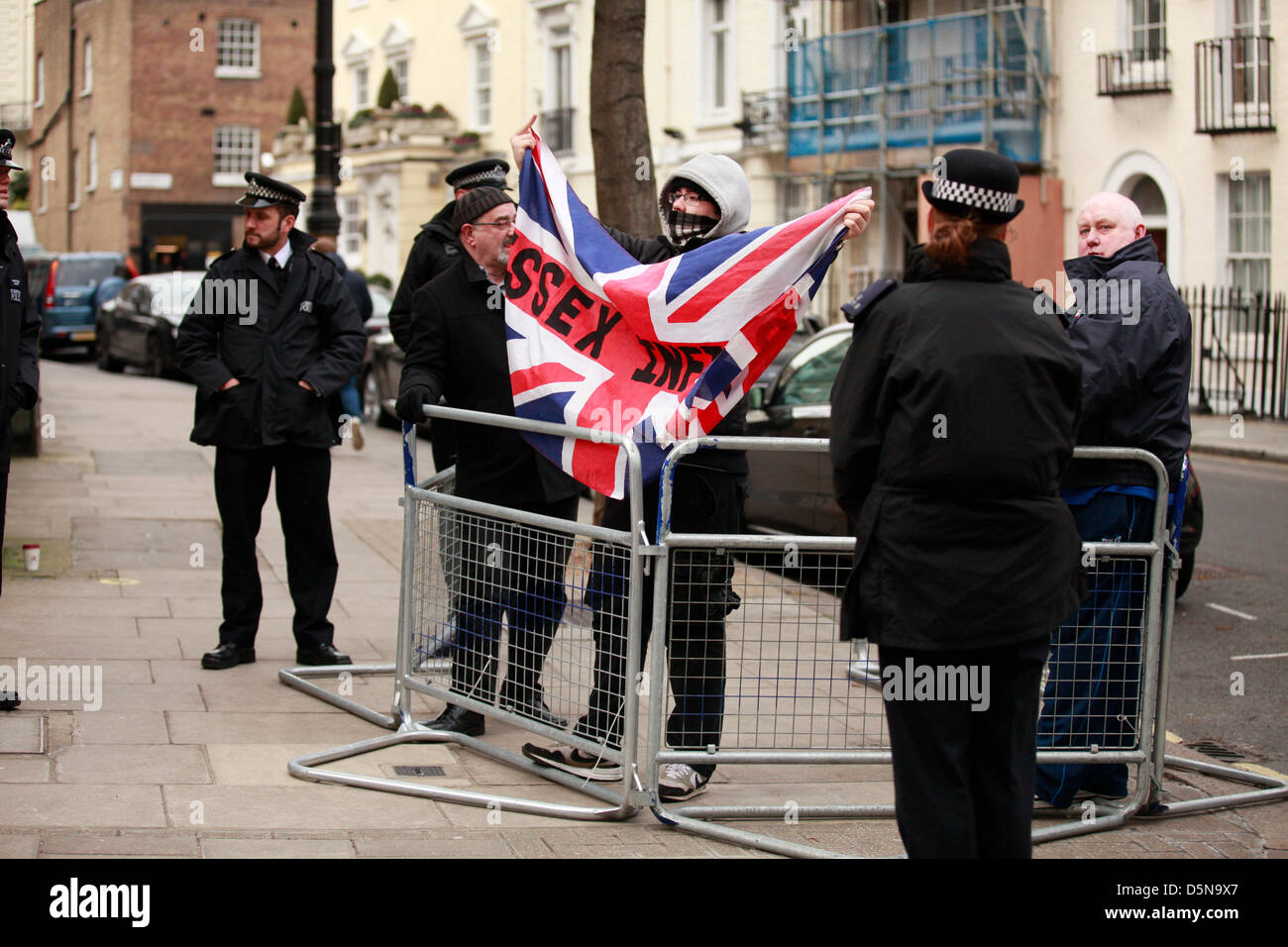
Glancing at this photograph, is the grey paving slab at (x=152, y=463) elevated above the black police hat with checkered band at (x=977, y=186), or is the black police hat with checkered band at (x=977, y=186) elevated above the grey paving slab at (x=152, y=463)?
the black police hat with checkered band at (x=977, y=186)

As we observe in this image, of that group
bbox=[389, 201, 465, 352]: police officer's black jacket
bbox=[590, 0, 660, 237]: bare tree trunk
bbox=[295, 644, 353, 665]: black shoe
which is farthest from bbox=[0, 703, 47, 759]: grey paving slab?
bbox=[590, 0, 660, 237]: bare tree trunk

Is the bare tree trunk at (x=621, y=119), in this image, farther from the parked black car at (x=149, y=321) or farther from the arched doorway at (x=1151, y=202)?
the parked black car at (x=149, y=321)

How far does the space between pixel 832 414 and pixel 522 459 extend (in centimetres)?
229

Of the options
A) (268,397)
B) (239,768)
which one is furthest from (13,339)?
(239,768)

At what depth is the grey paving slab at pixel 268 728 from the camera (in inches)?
243

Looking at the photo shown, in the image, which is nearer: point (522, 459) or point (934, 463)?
point (934, 463)

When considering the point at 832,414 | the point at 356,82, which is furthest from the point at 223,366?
the point at 356,82

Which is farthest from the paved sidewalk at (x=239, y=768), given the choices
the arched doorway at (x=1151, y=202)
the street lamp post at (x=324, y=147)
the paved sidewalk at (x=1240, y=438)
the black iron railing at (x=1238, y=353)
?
the arched doorway at (x=1151, y=202)

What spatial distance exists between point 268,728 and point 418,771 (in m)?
0.80

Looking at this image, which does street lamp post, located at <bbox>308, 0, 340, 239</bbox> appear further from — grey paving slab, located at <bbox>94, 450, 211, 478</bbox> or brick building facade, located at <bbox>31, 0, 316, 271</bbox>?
brick building facade, located at <bbox>31, 0, 316, 271</bbox>

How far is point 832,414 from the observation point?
4082mm

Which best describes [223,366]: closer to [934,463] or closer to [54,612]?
[54,612]

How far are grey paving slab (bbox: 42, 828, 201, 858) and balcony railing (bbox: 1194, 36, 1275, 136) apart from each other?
777 inches

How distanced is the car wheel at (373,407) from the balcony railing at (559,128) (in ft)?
52.3
